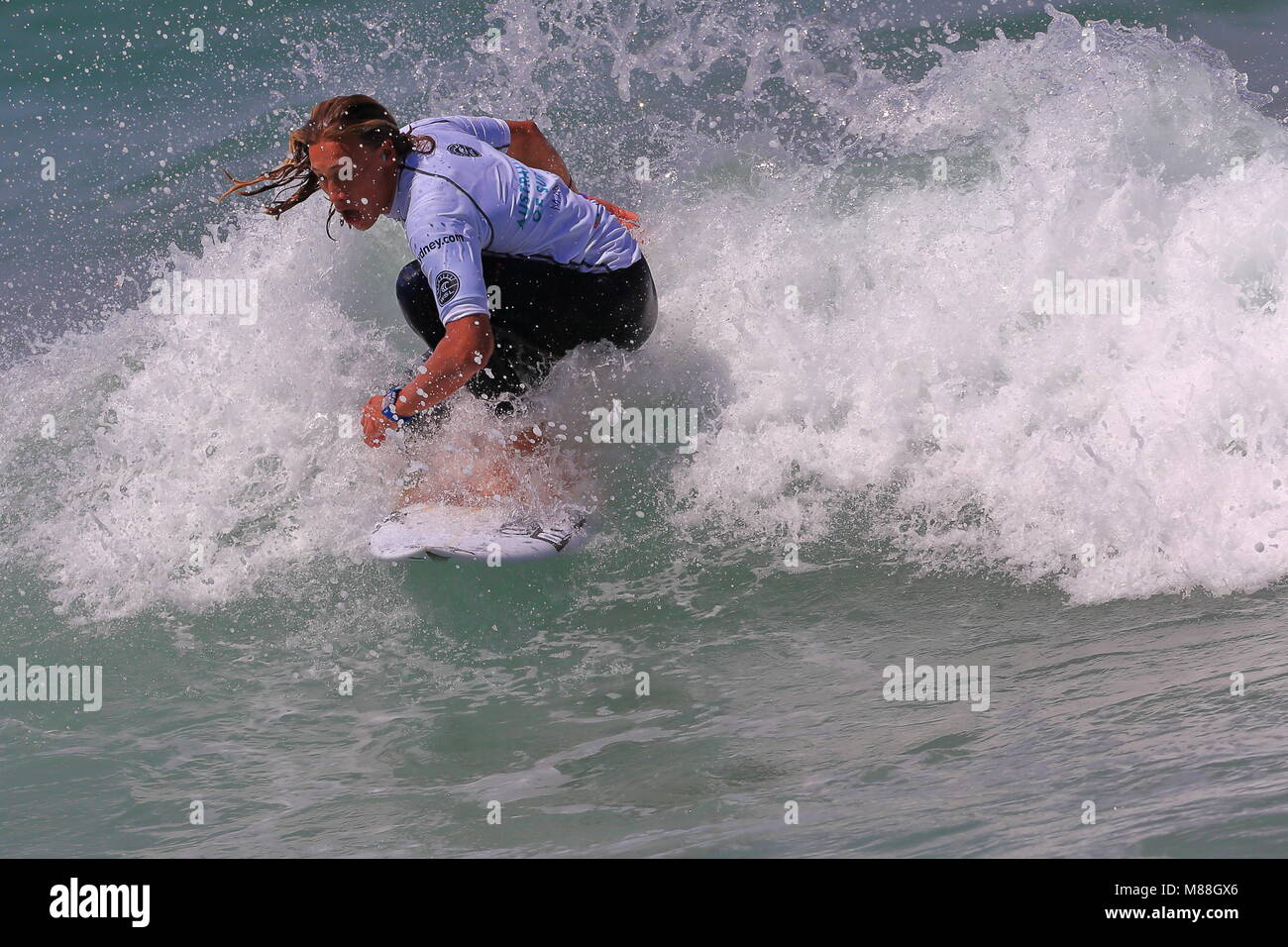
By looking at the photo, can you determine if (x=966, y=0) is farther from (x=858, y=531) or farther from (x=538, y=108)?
(x=858, y=531)

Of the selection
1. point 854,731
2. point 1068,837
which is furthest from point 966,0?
point 1068,837

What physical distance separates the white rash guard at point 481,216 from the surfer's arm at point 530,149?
0.04 m

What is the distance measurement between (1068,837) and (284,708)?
249 cm

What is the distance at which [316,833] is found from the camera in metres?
3.29

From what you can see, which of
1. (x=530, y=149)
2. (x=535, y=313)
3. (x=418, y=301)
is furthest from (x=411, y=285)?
(x=530, y=149)

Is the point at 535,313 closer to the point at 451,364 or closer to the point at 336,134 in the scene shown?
the point at 451,364

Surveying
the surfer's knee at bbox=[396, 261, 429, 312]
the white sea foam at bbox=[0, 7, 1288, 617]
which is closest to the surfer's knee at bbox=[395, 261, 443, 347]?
the surfer's knee at bbox=[396, 261, 429, 312]

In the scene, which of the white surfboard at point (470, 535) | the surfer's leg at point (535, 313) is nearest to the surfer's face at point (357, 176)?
the surfer's leg at point (535, 313)

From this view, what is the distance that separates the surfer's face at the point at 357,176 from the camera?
386 centimetres

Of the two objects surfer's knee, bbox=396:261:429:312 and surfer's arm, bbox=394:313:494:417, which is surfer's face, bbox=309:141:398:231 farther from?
surfer's arm, bbox=394:313:494:417

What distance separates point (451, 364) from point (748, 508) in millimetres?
1602

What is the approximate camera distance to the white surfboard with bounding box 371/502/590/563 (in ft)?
14.2

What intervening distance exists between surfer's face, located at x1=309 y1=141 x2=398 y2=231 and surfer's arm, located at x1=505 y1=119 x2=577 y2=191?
791 mm

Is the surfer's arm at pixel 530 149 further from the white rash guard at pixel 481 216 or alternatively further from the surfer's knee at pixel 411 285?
the surfer's knee at pixel 411 285
